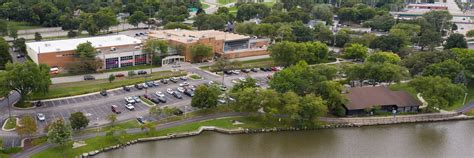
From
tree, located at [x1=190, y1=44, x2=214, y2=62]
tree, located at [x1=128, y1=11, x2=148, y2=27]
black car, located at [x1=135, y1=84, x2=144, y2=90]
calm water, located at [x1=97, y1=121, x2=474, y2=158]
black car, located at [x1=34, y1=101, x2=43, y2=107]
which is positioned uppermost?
tree, located at [x1=128, y1=11, x2=148, y2=27]

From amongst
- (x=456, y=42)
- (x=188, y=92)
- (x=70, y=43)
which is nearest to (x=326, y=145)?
(x=188, y=92)

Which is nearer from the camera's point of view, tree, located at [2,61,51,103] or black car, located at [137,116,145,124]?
black car, located at [137,116,145,124]

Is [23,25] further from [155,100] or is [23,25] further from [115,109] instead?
[115,109]

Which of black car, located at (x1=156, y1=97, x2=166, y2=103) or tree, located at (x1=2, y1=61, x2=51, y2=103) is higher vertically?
tree, located at (x1=2, y1=61, x2=51, y2=103)

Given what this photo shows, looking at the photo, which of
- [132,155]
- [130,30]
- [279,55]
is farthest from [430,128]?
[130,30]

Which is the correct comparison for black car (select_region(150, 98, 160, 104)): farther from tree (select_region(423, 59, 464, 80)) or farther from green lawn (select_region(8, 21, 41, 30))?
green lawn (select_region(8, 21, 41, 30))

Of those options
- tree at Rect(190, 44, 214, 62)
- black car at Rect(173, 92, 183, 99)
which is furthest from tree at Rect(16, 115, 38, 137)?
tree at Rect(190, 44, 214, 62)

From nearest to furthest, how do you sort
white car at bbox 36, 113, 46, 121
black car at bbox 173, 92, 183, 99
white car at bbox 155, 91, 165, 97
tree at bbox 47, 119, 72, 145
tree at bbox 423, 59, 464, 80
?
tree at bbox 47, 119, 72, 145 < white car at bbox 36, 113, 46, 121 < black car at bbox 173, 92, 183, 99 < white car at bbox 155, 91, 165, 97 < tree at bbox 423, 59, 464, 80

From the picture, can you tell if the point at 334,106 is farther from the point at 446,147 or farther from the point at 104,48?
the point at 104,48
